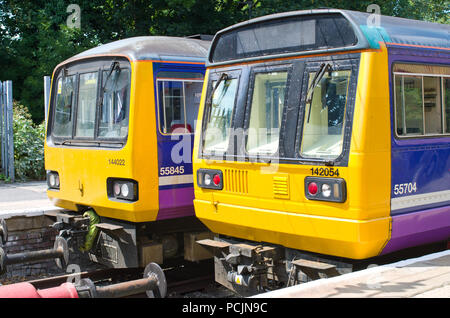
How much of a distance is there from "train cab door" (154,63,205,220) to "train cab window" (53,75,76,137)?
1.62 metres

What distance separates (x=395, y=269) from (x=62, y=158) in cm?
503

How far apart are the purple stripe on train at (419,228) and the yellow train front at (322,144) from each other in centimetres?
1

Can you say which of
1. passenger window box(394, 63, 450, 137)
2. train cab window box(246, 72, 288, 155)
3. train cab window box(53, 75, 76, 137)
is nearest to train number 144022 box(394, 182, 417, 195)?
passenger window box(394, 63, 450, 137)

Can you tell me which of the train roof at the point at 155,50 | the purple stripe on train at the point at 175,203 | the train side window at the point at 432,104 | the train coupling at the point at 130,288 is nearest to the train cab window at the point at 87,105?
the train roof at the point at 155,50

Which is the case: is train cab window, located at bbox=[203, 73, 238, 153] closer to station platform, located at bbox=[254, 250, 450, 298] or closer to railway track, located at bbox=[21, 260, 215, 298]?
station platform, located at bbox=[254, 250, 450, 298]

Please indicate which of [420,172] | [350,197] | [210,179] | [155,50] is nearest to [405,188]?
[420,172]

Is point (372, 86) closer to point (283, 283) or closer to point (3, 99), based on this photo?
point (283, 283)

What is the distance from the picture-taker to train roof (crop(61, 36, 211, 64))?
743 centimetres

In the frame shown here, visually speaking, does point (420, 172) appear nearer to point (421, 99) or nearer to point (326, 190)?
point (421, 99)

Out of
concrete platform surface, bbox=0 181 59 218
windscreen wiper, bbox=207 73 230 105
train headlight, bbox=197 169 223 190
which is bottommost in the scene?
concrete platform surface, bbox=0 181 59 218

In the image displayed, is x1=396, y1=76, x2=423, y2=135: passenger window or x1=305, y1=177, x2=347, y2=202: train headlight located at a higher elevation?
x1=396, y1=76, x2=423, y2=135: passenger window

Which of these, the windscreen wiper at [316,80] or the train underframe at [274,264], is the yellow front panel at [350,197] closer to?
the train underframe at [274,264]

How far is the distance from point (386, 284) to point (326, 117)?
159 centimetres

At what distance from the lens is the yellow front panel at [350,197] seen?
5.22 meters
